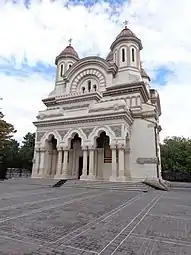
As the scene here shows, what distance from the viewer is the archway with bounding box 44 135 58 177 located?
19938mm

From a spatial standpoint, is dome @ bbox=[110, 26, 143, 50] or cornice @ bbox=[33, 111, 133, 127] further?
dome @ bbox=[110, 26, 143, 50]

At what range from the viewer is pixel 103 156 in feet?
63.6

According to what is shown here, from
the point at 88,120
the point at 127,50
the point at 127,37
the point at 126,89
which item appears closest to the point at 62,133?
the point at 88,120

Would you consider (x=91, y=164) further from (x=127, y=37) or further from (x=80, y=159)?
(x=127, y=37)

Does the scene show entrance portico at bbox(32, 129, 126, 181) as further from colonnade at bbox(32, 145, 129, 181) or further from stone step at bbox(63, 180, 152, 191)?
stone step at bbox(63, 180, 152, 191)

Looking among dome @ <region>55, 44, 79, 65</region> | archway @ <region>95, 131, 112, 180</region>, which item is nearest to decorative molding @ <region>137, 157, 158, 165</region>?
archway @ <region>95, 131, 112, 180</region>

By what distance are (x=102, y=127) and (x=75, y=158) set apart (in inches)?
218

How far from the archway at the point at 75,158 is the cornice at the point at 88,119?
94.2 inches

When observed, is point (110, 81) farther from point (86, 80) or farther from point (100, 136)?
point (100, 136)

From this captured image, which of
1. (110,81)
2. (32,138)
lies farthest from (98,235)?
(32,138)

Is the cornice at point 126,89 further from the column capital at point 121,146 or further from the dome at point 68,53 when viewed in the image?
the dome at point 68,53

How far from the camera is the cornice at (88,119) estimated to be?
1694 cm

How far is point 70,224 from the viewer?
393 centimetres

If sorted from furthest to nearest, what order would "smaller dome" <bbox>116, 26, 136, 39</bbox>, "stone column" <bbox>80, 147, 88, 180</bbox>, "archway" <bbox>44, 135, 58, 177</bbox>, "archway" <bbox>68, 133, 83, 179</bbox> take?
"smaller dome" <bbox>116, 26, 136, 39</bbox>, "archway" <bbox>68, 133, 83, 179</bbox>, "archway" <bbox>44, 135, 58, 177</bbox>, "stone column" <bbox>80, 147, 88, 180</bbox>
